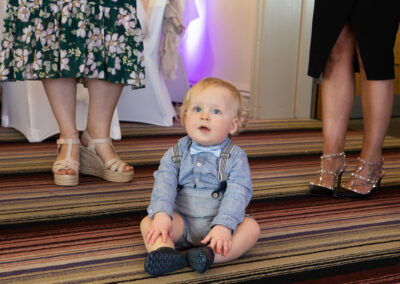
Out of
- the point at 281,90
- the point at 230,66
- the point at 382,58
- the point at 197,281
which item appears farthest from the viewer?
the point at 230,66

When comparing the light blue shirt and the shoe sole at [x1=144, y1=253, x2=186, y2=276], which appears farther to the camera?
the light blue shirt

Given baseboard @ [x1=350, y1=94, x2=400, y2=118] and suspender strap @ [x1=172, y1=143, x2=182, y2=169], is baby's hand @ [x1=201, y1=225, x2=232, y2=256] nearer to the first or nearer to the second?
suspender strap @ [x1=172, y1=143, x2=182, y2=169]

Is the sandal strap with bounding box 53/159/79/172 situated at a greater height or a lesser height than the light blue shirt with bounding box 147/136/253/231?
lesser

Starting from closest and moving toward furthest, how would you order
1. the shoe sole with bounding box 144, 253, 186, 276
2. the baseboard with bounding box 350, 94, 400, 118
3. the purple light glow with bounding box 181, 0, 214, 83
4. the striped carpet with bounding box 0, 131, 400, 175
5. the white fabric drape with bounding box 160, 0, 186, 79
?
the shoe sole with bounding box 144, 253, 186, 276
the striped carpet with bounding box 0, 131, 400, 175
the white fabric drape with bounding box 160, 0, 186, 79
the baseboard with bounding box 350, 94, 400, 118
the purple light glow with bounding box 181, 0, 214, 83

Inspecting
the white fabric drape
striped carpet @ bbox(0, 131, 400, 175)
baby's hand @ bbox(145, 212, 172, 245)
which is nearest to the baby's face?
baby's hand @ bbox(145, 212, 172, 245)

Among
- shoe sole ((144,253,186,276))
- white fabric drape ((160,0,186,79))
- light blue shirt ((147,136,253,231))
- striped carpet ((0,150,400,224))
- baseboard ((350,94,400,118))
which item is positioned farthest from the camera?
baseboard ((350,94,400,118))

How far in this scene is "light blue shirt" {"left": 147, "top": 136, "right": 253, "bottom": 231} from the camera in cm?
98

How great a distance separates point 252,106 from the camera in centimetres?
302

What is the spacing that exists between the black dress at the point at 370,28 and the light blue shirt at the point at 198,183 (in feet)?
1.83

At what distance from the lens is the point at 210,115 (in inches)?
39.1

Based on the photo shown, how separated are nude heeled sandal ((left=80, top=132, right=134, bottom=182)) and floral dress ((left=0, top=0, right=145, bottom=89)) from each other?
0.70 ft

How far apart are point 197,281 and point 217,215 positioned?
14 centimetres

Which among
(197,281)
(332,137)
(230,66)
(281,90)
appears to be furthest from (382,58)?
(230,66)

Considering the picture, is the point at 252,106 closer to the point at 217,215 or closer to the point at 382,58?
the point at 382,58
